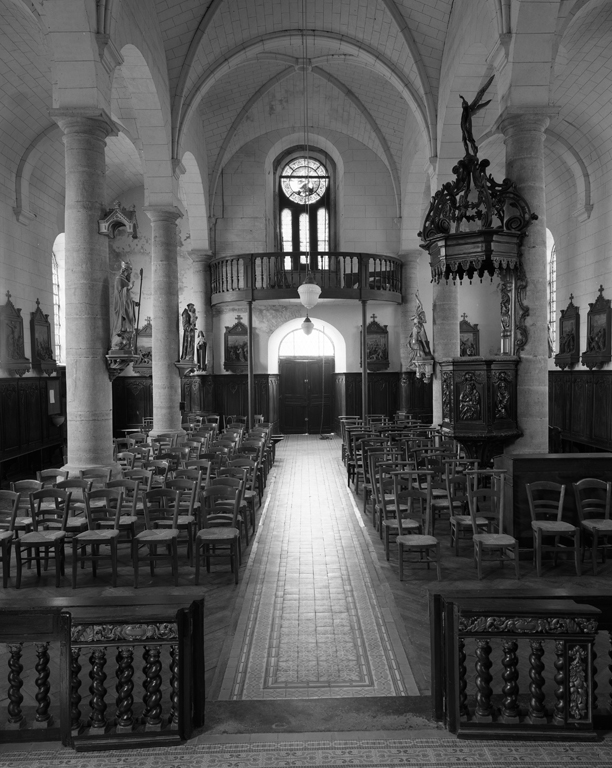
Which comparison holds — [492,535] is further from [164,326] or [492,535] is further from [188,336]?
[188,336]

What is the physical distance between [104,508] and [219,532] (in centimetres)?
163

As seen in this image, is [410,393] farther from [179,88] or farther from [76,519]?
[76,519]

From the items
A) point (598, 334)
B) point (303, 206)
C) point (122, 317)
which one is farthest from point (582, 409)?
point (303, 206)

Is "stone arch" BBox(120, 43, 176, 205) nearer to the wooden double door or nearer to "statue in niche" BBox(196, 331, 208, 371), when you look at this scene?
"statue in niche" BBox(196, 331, 208, 371)

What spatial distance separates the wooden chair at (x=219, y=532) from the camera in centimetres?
710

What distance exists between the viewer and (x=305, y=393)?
80.6ft

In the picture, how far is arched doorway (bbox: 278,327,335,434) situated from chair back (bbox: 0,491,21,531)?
16.9 metres

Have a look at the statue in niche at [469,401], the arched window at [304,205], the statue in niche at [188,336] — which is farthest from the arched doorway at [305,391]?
the statue in niche at [469,401]

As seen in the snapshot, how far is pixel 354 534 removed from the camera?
9141 mm

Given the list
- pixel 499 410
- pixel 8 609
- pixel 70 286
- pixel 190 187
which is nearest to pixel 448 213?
pixel 499 410

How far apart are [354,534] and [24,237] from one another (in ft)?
39.9

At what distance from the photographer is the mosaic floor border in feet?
11.9

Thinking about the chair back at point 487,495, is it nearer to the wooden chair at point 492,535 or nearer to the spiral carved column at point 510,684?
the wooden chair at point 492,535

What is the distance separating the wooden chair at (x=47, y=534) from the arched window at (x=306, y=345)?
54.4ft
